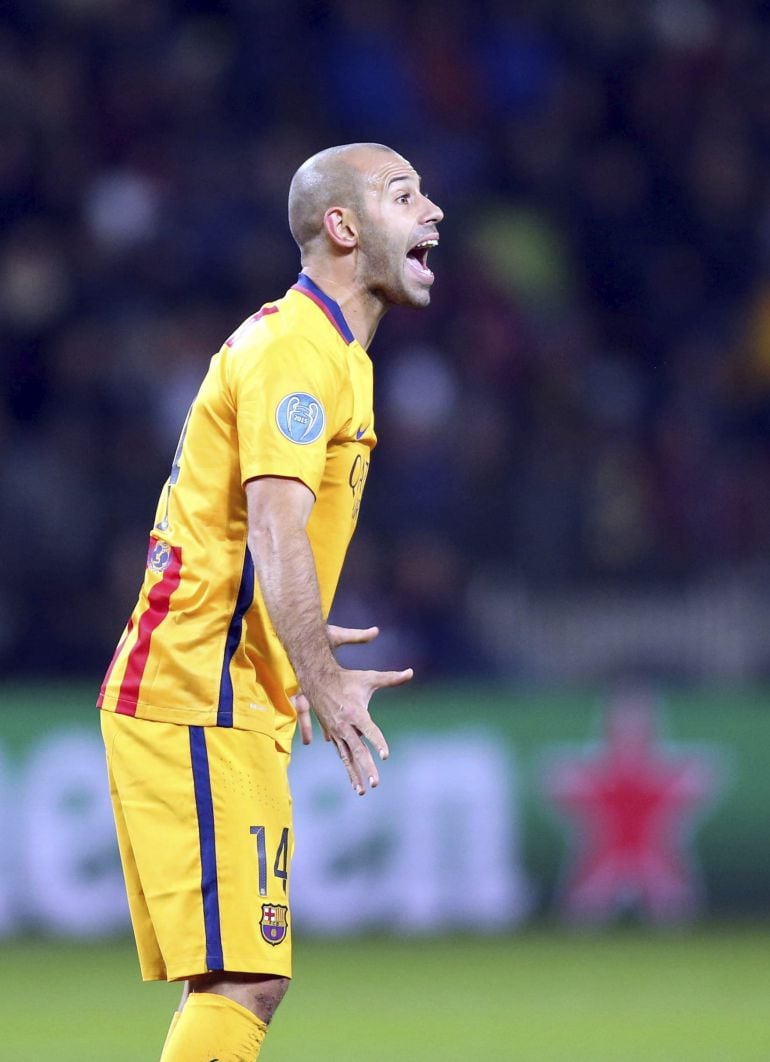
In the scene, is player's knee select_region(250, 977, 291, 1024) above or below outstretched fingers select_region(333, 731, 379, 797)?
below

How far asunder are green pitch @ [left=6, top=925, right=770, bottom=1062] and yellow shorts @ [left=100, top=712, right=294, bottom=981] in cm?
250

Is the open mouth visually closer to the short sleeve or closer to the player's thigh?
the short sleeve

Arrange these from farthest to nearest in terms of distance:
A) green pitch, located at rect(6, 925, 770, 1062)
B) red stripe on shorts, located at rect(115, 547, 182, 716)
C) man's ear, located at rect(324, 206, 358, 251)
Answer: green pitch, located at rect(6, 925, 770, 1062) < man's ear, located at rect(324, 206, 358, 251) < red stripe on shorts, located at rect(115, 547, 182, 716)

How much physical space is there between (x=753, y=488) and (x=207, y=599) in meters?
6.82

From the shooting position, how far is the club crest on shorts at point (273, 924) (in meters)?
3.98

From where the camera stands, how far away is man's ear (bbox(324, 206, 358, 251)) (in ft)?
14.0

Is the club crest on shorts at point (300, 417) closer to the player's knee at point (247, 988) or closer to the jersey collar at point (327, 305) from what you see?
the jersey collar at point (327, 305)

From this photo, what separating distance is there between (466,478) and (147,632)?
237 inches

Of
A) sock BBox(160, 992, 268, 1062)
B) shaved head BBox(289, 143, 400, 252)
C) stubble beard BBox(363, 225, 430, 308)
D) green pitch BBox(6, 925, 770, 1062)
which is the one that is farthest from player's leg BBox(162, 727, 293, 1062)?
green pitch BBox(6, 925, 770, 1062)

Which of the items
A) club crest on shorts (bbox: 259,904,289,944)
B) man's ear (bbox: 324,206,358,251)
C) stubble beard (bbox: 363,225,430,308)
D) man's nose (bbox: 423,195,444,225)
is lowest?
club crest on shorts (bbox: 259,904,289,944)

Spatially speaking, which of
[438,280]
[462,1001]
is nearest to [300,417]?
[462,1001]

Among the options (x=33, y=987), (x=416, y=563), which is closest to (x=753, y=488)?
(x=416, y=563)

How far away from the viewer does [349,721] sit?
3.72 m

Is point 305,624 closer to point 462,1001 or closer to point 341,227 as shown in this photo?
point 341,227
